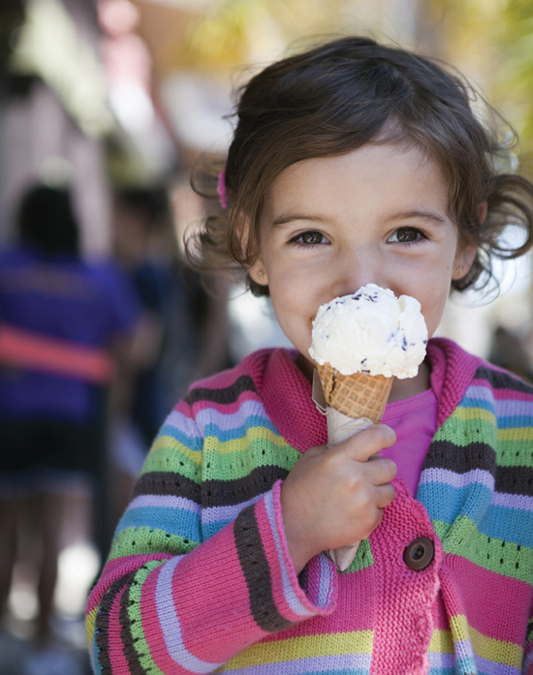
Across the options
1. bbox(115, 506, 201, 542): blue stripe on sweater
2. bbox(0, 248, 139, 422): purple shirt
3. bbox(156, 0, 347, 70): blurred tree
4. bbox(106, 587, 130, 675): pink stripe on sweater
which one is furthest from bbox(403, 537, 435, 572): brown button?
bbox(156, 0, 347, 70): blurred tree

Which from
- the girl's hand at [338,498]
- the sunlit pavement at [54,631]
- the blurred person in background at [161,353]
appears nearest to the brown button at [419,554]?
the girl's hand at [338,498]

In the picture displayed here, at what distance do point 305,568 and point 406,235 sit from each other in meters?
0.72

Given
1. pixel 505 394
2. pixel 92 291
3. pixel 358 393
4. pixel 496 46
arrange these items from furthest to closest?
pixel 92 291 < pixel 496 46 < pixel 505 394 < pixel 358 393

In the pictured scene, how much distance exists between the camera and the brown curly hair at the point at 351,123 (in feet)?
4.90

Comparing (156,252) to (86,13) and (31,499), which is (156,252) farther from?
(86,13)

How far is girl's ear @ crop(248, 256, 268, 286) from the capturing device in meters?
1.76

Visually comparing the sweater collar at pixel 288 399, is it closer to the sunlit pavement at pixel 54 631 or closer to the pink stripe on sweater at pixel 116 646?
the pink stripe on sweater at pixel 116 646

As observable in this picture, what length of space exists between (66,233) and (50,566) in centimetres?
208

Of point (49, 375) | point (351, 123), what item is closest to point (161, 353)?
point (49, 375)

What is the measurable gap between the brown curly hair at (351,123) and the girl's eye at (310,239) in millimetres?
156

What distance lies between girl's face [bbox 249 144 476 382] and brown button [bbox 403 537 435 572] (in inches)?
18.3

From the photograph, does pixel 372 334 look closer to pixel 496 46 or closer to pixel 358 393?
pixel 358 393

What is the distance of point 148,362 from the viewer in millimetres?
5145

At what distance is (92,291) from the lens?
4242 millimetres
